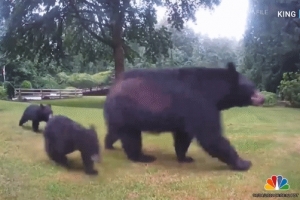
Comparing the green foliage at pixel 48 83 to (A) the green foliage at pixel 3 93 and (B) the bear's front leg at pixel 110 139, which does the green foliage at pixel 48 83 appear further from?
(B) the bear's front leg at pixel 110 139

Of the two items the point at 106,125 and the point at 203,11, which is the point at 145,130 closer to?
the point at 106,125

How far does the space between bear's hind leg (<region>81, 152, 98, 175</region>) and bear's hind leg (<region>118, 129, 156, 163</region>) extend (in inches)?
5.7

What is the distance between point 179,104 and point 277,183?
53cm

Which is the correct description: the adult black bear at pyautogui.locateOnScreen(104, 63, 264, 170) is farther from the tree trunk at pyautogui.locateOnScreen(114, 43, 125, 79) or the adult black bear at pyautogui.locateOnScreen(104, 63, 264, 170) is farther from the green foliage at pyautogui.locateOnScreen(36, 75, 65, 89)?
the green foliage at pyautogui.locateOnScreen(36, 75, 65, 89)

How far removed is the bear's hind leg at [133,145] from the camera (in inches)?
60.0

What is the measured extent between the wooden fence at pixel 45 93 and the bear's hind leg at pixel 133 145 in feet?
0.79

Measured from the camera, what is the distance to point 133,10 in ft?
4.89

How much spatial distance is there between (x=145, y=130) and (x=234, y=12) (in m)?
0.62

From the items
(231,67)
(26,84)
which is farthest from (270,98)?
(26,84)

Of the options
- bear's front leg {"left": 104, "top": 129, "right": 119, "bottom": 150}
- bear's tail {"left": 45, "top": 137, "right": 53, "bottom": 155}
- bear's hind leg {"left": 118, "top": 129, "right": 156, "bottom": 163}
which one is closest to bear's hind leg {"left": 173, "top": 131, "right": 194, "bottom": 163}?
bear's hind leg {"left": 118, "top": 129, "right": 156, "bottom": 163}

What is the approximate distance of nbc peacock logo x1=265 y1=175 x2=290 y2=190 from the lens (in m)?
1.56

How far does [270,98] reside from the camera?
153cm

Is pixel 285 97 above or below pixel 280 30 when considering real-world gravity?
below

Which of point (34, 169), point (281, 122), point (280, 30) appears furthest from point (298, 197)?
point (34, 169)
